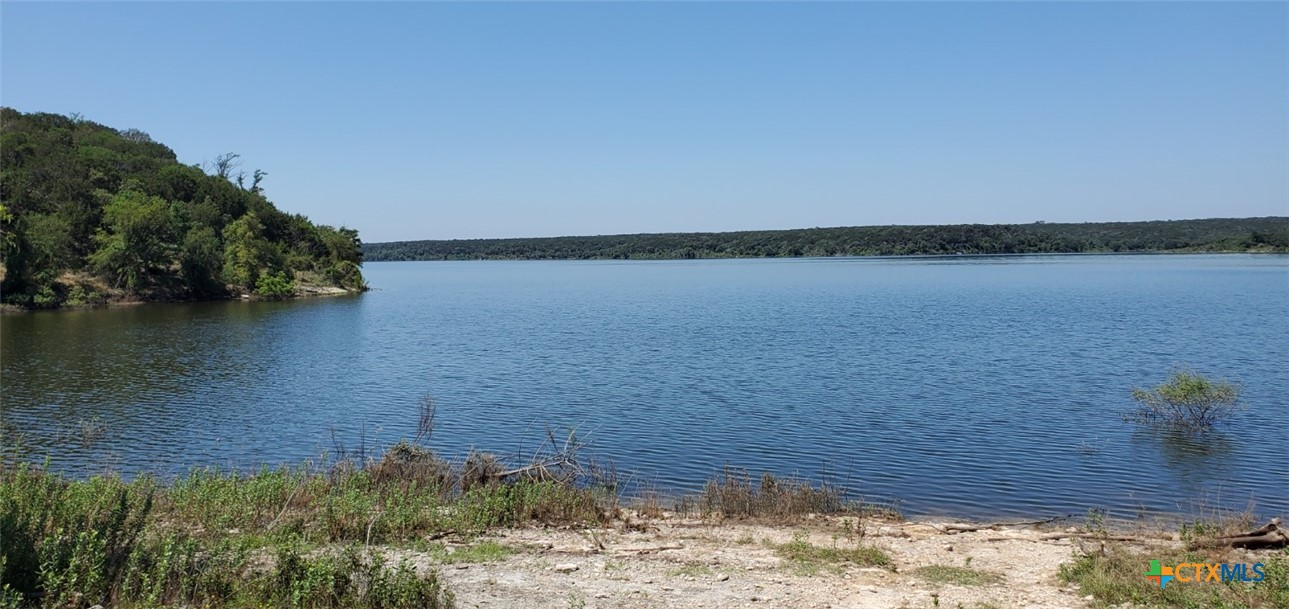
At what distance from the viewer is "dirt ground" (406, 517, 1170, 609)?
973 cm

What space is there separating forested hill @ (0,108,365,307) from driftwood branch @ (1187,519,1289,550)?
220 feet

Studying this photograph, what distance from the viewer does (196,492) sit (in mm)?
13828

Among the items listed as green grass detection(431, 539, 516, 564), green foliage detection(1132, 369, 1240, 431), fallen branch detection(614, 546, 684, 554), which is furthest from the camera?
green foliage detection(1132, 369, 1240, 431)

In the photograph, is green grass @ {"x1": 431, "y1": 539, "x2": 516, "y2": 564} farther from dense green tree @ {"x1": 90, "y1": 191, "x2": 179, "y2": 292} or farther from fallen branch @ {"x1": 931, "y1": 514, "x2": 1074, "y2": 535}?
dense green tree @ {"x1": 90, "y1": 191, "x2": 179, "y2": 292}

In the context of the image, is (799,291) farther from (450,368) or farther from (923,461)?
(923,461)

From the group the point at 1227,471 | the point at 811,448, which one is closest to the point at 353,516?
the point at 811,448

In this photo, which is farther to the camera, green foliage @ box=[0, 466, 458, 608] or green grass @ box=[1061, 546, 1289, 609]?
green grass @ box=[1061, 546, 1289, 609]

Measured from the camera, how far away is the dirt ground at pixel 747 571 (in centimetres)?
973

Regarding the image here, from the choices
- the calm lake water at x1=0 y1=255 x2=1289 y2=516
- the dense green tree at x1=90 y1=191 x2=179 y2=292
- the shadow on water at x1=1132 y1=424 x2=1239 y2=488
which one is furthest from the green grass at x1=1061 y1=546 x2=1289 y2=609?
the dense green tree at x1=90 y1=191 x2=179 y2=292

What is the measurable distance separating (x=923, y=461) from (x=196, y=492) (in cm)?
1496

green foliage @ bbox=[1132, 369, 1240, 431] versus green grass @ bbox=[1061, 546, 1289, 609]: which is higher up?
green grass @ bbox=[1061, 546, 1289, 609]

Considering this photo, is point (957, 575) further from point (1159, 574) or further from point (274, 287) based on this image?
point (274, 287)

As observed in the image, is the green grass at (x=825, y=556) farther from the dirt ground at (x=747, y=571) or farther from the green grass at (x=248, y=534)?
the green grass at (x=248, y=534)

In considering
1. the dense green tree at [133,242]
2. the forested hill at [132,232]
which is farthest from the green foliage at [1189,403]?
the dense green tree at [133,242]
